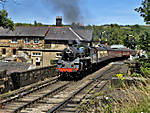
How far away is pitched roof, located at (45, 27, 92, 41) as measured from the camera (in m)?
43.0

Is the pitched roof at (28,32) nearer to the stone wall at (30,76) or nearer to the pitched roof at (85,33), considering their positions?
the pitched roof at (85,33)

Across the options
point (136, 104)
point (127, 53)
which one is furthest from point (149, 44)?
point (127, 53)

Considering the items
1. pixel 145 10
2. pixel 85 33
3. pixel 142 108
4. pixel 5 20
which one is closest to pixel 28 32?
pixel 85 33

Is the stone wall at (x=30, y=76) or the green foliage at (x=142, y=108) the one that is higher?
the green foliage at (x=142, y=108)

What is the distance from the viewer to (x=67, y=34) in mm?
43719

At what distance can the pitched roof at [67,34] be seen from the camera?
141 ft

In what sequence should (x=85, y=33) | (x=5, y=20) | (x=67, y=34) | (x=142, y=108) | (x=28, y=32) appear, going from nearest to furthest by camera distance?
(x=142, y=108)
(x=5, y=20)
(x=67, y=34)
(x=28, y=32)
(x=85, y=33)

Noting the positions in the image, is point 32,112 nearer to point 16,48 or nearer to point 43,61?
point 43,61

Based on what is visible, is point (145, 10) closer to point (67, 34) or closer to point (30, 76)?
point (30, 76)

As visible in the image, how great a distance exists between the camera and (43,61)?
43719 millimetres

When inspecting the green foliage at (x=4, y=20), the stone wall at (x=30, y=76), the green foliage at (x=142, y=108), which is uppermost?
the green foliage at (x=4, y=20)

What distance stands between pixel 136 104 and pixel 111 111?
2.26ft

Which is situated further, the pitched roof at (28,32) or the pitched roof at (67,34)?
the pitched roof at (28,32)

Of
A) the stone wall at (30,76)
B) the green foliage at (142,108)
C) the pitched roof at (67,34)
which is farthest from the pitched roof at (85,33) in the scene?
the green foliage at (142,108)
